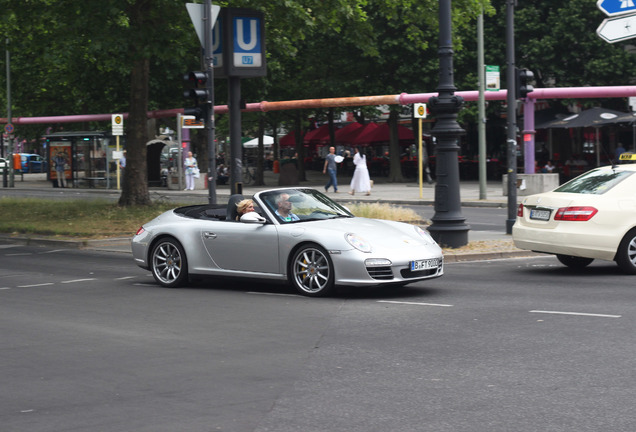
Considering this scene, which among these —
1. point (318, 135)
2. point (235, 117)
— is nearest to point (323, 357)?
point (235, 117)

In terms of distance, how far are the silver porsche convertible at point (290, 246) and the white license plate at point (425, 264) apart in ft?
0.04

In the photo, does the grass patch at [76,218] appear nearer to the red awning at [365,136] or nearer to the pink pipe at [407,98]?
the pink pipe at [407,98]

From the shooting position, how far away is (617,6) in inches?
402

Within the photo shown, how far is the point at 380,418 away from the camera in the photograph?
18.5ft

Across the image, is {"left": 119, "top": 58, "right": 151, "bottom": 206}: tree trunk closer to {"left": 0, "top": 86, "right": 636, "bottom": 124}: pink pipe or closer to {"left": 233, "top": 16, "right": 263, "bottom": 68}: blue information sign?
{"left": 233, "top": 16, "right": 263, "bottom": 68}: blue information sign

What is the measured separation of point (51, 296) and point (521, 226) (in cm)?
624

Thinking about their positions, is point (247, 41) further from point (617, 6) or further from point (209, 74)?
point (617, 6)

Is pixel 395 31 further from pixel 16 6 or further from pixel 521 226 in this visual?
pixel 521 226

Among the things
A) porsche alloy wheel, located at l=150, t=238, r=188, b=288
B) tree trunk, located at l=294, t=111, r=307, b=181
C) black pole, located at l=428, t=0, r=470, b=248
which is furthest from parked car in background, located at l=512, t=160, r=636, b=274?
tree trunk, located at l=294, t=111, r=307, b=181

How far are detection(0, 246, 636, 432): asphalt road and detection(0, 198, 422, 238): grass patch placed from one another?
7274mm

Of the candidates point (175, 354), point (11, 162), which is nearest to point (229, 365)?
point (175, 354)

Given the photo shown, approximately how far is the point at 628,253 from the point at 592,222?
622mm

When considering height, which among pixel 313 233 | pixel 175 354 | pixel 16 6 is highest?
A: pixel 16 6

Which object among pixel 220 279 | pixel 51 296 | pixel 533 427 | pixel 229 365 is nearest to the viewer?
pixel 533 427
